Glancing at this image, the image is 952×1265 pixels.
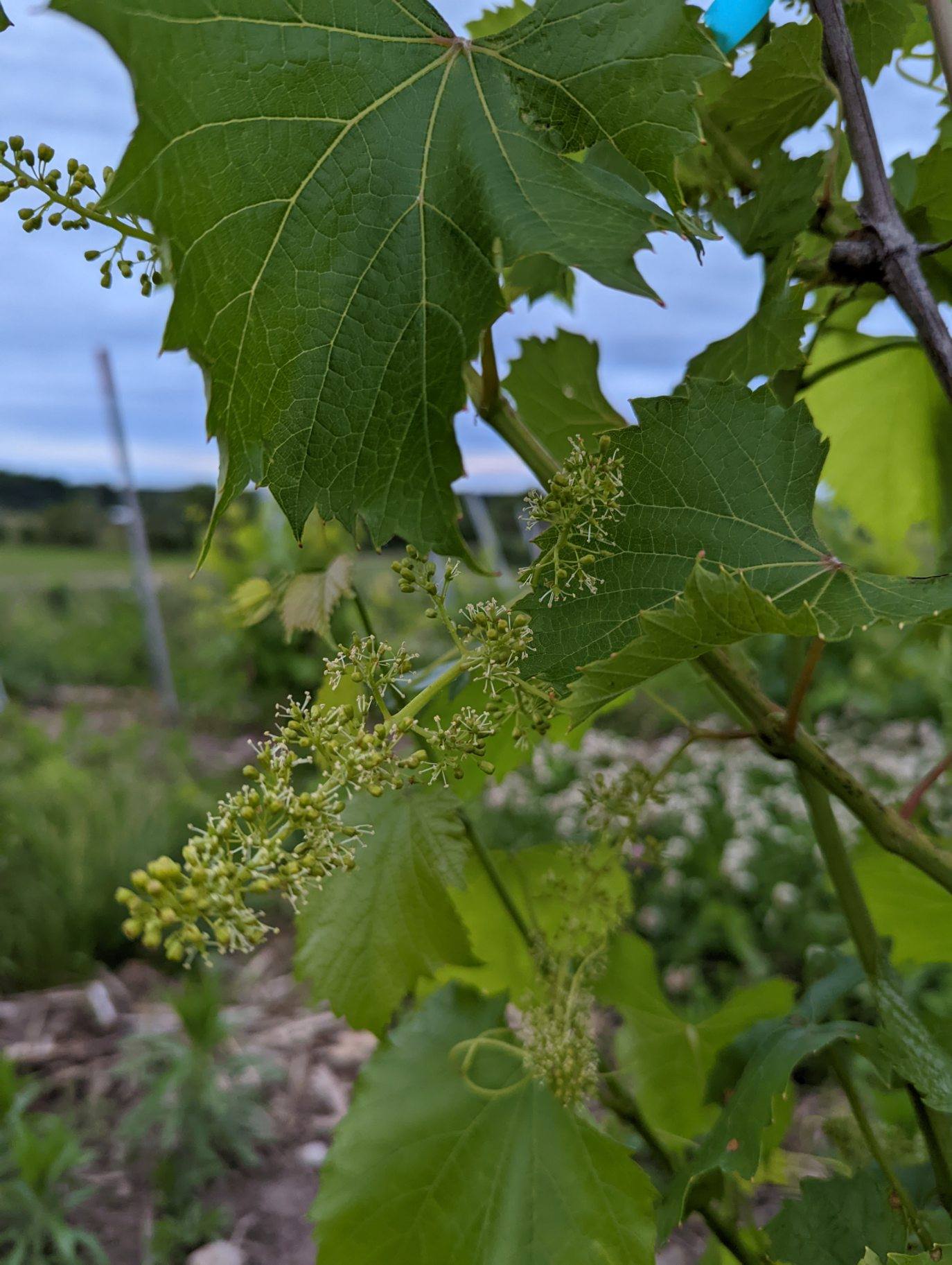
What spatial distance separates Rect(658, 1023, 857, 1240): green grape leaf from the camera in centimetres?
58

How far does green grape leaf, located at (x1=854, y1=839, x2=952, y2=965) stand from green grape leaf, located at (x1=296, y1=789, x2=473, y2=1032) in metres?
0.38

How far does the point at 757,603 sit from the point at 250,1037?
244 cm

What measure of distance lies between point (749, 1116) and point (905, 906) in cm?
33

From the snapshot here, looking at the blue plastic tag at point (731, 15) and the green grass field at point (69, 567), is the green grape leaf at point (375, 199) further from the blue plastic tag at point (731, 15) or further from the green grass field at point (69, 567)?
the green grass field at point (69, 567)

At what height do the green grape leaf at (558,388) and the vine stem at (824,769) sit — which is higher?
the green grape leaf at (558,388)

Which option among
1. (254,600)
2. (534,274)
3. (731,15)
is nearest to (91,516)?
(254,600)

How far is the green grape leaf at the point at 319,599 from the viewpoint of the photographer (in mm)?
649

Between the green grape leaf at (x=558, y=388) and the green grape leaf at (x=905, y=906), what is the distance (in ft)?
1.45

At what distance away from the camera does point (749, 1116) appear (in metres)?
0.61

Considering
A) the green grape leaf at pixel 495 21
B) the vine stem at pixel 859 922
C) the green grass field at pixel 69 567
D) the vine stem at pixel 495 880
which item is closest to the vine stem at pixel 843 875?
the vine stem at pixel 859 922

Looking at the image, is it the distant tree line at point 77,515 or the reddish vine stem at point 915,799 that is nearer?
the reddish vine stem at point 915,799

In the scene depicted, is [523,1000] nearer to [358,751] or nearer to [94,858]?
[358,751]

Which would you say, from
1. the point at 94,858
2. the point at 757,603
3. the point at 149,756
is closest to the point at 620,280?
the point at 757,603

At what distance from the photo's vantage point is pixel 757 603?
1.36 ft
